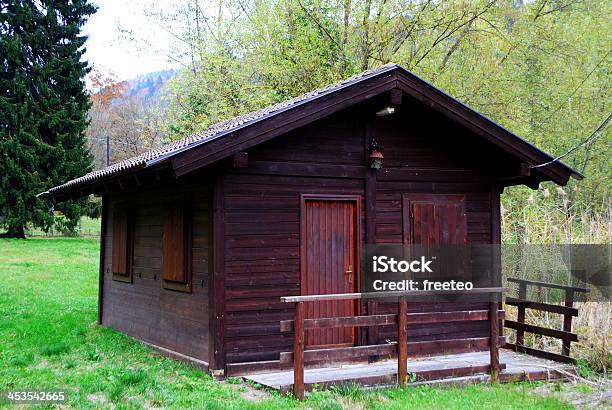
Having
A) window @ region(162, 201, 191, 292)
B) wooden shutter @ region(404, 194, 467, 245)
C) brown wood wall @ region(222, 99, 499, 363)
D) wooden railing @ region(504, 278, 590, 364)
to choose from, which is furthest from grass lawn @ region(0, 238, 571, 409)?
wooden shutter @ region(404, 194, 467, 245)

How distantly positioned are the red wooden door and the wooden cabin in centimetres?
2

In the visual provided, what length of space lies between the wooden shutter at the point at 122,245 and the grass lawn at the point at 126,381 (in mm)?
1037

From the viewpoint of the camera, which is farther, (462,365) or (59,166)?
(59,166)

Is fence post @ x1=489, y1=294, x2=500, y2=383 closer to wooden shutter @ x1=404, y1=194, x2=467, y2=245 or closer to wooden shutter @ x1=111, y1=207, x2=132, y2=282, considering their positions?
wooden shutter @ x1=404, y1=194, x2=467, y2=245

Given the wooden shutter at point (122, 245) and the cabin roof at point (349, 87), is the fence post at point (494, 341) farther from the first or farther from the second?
the wooden shutter at point (122, 245)

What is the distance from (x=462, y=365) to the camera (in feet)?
27.2

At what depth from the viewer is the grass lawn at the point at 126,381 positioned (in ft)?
22.0

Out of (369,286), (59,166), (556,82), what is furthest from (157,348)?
(59,166)

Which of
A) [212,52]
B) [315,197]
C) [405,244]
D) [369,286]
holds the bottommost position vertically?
[369,286]

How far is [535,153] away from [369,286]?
305 centimetres

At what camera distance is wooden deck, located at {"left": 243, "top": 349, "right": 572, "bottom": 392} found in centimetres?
741

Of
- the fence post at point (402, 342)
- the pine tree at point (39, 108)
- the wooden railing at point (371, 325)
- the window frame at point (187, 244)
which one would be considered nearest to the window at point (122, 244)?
the window frame at point (187, 244)

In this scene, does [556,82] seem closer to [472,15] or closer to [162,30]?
[472,15]

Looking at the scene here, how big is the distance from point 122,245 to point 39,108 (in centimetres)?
2323
